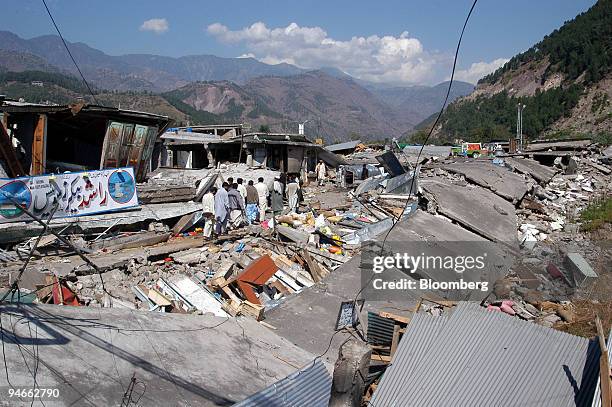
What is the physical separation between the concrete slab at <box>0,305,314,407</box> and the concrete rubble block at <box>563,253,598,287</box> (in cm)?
549

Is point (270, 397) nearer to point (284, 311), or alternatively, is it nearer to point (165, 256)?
point (284, 311)

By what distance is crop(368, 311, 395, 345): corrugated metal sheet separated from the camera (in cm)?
505

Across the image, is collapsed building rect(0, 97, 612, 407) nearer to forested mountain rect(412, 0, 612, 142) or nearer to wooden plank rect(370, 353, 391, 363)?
wooden plank rect(370, 353, 391, 363)

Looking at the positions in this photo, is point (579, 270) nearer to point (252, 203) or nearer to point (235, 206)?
point (235, 206)

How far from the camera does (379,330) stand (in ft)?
16.8

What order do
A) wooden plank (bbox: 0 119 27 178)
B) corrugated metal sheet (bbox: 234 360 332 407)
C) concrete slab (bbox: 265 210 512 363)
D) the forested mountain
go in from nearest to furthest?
corrugated metal sheet (bbox: 234 360 332 407)
concrete slab (bbox: 265 210 512 363)
wooden plank (bbox: 0 119 27 178)
the forested mountain

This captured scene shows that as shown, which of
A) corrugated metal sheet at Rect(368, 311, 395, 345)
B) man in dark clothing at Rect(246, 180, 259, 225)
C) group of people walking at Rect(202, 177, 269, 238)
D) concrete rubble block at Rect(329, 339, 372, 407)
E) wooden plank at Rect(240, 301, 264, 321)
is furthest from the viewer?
man in dark clothing at Rect(246, 180, 259, 225)

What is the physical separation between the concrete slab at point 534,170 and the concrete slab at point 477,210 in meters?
5.13

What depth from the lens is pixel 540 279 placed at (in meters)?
8.50

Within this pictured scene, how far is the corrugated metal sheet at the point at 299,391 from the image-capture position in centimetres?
340

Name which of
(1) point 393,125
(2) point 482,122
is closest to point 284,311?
(2) point 482,122

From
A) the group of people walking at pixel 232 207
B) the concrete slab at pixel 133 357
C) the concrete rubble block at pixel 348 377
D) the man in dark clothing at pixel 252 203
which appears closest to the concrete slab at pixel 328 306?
the concrete slab at pixel 133 357

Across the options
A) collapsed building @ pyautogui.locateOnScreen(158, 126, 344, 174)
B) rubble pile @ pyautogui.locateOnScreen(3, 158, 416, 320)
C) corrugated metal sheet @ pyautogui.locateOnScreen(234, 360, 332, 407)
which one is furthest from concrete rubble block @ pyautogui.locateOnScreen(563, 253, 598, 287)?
collapsed building @ pyautogui.locateOnScreen(158, 126, 344, 174)

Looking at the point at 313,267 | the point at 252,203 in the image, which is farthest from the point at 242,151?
the point at 313,267
